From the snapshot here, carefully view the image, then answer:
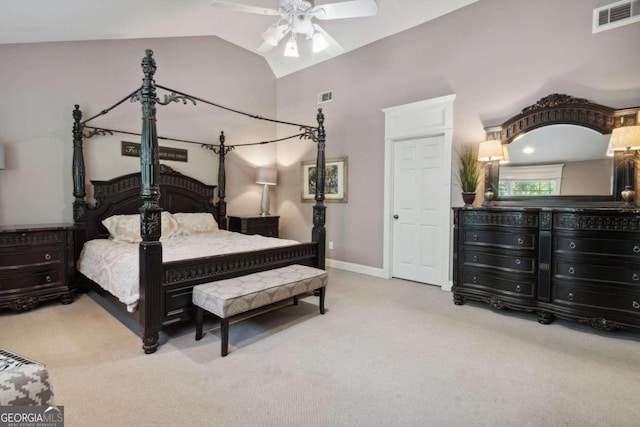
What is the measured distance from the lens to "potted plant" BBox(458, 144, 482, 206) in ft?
12.4

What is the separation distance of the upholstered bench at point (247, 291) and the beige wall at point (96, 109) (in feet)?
9.03

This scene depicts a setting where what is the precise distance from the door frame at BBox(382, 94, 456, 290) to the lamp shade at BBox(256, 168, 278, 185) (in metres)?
2.20

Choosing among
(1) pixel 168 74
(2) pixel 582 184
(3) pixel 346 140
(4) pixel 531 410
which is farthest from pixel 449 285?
(1) pixel 168 74

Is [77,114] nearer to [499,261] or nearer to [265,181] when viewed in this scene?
[265,181]

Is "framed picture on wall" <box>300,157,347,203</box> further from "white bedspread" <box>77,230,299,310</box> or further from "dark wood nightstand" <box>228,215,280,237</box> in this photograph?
"white bedspread" <box>77,230,299,310</box>

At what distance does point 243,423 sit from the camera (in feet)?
5.67

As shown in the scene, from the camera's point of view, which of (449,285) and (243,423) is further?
(449,285)

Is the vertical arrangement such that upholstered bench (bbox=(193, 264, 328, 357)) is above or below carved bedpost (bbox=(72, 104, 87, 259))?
below

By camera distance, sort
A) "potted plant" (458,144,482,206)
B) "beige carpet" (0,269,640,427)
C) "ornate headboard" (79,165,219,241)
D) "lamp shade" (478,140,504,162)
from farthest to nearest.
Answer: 1. "ornate headboard" (79,165,219,241)
2. "potted plant" (458,144,482,206)
3. "lamp shade" (478,140,504,162)
4. "beige carpet" (0,269,640,427)

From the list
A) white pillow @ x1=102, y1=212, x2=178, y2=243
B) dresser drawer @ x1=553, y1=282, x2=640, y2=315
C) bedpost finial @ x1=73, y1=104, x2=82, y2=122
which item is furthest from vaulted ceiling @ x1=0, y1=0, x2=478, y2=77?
dresser drawer @ x1=553, y1=282, x2=640, y2=315

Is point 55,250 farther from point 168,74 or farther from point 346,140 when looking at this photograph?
point 346,140

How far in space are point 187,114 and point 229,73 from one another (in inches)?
44.4

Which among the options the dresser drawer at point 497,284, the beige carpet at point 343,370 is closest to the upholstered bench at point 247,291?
the beige carpet at point 343,370

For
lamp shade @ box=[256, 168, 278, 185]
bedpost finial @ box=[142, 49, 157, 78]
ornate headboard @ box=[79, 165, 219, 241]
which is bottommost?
ornate headboard @ box=[79, 165, 219, 241]
